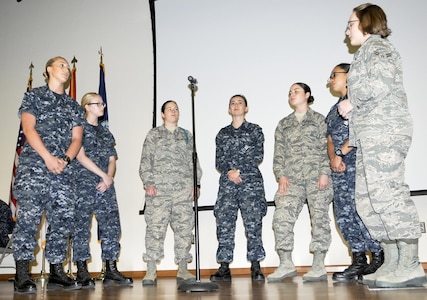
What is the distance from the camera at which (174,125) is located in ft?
13.3

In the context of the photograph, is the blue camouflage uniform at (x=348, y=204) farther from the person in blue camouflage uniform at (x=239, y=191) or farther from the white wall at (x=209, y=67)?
the white wall at (x=209, y=67)

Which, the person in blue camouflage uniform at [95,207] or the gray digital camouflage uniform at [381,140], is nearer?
the gray digital camouflage uniform at [381,140]

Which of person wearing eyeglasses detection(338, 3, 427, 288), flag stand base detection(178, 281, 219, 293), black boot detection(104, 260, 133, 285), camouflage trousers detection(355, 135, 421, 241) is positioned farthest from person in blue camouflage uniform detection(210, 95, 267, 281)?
camouflage trousers detection(355, 135, 421, 241)

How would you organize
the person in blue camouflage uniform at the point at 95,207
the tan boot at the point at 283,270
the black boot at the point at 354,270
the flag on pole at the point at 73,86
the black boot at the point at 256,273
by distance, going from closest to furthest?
the black boot at the point at 354,270 < the tan boot at the point at 283,270 < the person in blue camouflage uniform at the point at 95,207 < the black boot at the point at 256,273 < the flag on pole at the point at 73,86

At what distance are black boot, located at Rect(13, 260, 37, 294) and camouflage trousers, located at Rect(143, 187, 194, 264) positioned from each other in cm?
101

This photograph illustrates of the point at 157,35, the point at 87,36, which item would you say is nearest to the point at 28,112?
the point at 157,35

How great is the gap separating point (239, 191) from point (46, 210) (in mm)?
1552

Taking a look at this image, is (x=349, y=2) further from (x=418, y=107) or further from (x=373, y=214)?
(x=373, y=214)

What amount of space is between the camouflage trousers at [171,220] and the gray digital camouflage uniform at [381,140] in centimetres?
168

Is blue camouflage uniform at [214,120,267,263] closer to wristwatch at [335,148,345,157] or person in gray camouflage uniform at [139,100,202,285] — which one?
person in gray camouflage uniform at [139,100,202,285]

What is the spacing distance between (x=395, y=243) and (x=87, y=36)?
4550 mm

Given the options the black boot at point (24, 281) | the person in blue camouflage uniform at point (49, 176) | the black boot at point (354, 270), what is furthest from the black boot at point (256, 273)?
the black boot at point (24, 281)

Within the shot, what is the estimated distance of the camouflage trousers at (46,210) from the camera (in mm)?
2883

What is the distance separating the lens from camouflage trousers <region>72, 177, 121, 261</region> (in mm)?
3561
